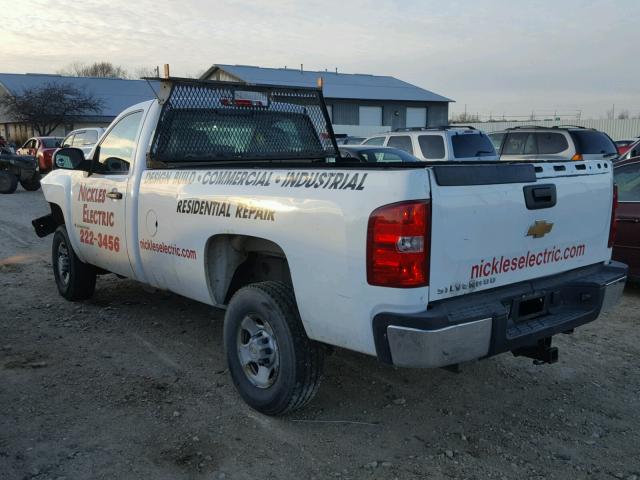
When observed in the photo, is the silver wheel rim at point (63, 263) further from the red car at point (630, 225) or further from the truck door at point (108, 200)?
the red car at point (630, 225)

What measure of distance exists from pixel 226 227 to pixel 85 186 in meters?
2.44

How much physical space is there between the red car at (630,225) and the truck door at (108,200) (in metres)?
4.97

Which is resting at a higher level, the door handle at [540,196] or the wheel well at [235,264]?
the door handle at [540,196]

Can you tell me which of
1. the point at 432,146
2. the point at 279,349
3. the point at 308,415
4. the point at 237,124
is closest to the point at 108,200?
the point at 237,124

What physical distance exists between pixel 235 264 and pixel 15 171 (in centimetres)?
1738

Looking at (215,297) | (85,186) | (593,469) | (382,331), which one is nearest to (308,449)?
(382,331)

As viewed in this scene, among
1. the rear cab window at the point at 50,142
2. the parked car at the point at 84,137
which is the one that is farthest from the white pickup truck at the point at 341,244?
the rear cab window at the point at 50,142

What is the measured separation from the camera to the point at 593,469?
3260 mm

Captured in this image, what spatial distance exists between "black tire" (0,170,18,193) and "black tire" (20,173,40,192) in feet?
1.91

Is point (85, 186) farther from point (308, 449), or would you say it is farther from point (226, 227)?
point (308, 449)

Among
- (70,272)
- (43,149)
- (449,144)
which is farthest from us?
(43,149)

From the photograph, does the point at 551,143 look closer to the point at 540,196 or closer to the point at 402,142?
the point at 402,142

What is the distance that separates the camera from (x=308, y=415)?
3.88 metres

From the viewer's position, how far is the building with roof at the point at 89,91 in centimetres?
4381
